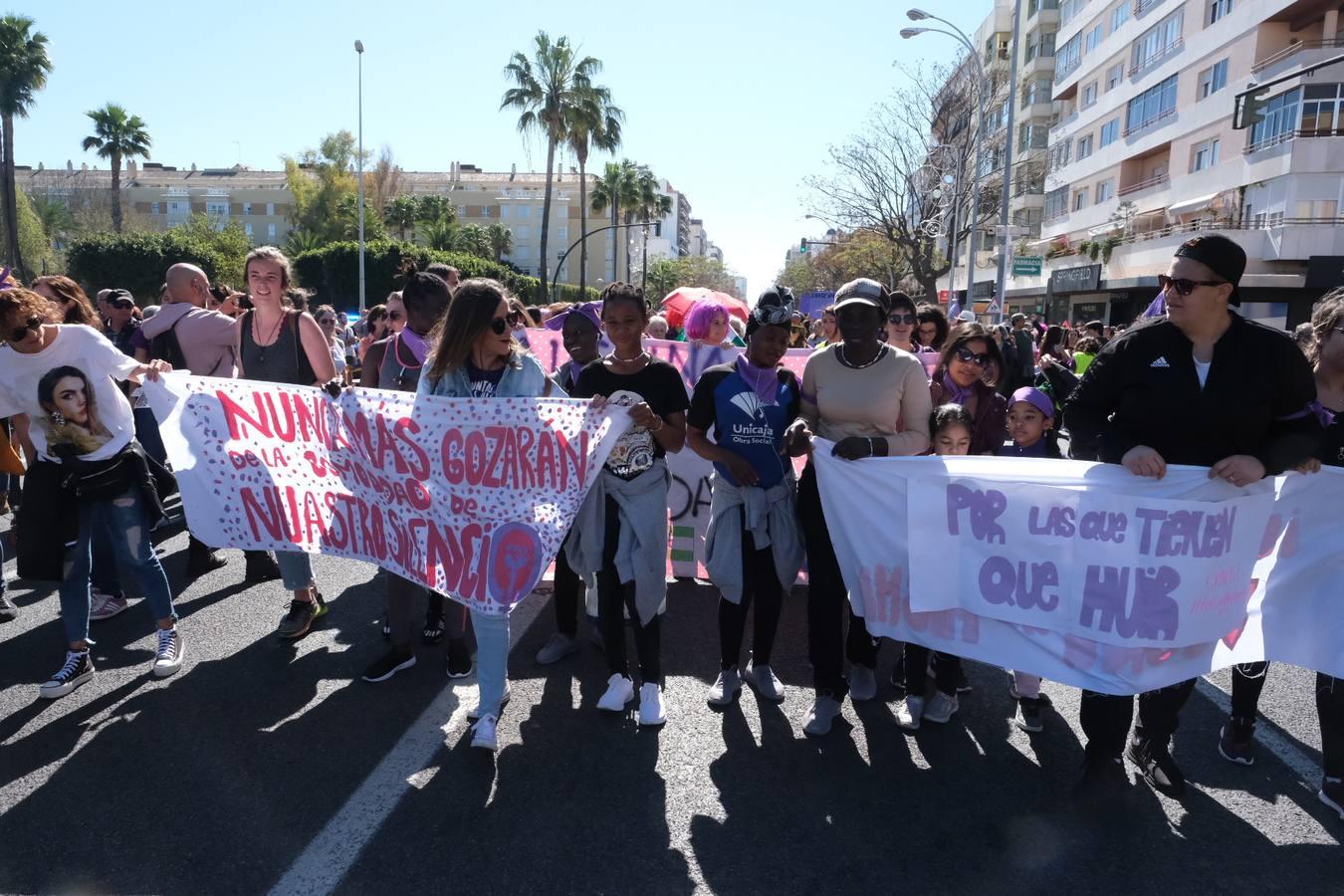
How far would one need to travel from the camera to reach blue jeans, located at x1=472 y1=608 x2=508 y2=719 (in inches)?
138

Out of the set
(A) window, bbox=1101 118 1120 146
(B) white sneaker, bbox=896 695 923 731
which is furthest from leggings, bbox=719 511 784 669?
(A) window, bbox=1101 118 1120 146

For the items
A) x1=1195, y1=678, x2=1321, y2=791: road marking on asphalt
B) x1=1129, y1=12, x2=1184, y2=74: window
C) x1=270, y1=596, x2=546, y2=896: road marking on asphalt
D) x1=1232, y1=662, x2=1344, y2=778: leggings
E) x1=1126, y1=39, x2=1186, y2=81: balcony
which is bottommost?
x1=270, y1=596, x2=546, y2=896: road marking on asphalt

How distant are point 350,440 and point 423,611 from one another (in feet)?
5.28

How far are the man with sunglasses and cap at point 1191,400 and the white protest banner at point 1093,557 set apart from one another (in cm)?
15

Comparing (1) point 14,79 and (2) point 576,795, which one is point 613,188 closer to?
(1) point 14,79

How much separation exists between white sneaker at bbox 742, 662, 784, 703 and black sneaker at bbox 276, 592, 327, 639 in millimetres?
2434

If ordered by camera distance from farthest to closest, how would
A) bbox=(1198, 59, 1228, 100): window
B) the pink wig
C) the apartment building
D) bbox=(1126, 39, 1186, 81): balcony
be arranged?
bbox=(1126, 39, 1186, 81): balcony < bbox=(1198, 59, 1228, 100): window < the apartment building < the pink wig

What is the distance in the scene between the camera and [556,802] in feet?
10.5

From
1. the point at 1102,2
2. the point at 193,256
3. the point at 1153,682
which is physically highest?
the point at 1102,2

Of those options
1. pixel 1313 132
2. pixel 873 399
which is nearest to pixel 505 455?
pixel 873 399

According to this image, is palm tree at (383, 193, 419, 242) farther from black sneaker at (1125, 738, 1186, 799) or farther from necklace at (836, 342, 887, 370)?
black sneaker at (1125, 738, 1186, 799)

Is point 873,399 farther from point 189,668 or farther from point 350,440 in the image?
point 189,668

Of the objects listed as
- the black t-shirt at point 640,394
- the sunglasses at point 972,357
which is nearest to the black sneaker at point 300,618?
the black t-shirt at point 640,394

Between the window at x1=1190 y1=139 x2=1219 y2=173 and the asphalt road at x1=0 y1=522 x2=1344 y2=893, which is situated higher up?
the window at x1=1190 y1=139 x2=1219 y2=173
